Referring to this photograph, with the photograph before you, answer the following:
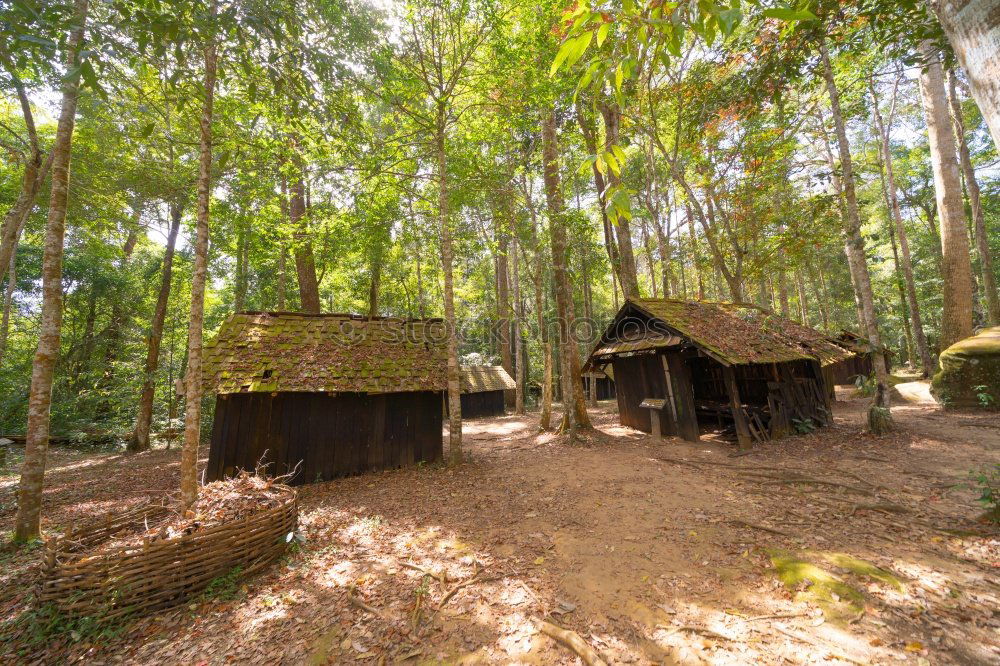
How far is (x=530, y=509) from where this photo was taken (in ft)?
21.8

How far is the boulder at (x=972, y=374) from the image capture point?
34.7 ft

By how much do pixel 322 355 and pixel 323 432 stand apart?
74.9 inches

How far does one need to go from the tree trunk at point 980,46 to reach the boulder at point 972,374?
15075 mm

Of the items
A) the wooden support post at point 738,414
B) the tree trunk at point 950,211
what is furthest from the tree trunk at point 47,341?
the tree trunk at point 950,211

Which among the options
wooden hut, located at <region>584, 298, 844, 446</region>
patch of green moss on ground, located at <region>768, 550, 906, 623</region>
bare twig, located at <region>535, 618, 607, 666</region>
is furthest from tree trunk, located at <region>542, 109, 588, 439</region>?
bare twig, located at <region>535, 618, 607, 666</region>

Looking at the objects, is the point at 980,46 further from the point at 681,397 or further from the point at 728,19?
the point at 681,397

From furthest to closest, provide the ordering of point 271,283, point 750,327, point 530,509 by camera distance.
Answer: point 271,283, point 750,327, point 530,509

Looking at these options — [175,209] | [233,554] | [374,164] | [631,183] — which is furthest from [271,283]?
[631,183]

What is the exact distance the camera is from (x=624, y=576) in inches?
174

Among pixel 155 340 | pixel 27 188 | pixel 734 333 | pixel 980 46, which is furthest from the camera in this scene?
pixel 155 340

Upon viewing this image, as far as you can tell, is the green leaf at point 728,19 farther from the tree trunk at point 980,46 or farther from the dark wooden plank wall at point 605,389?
the dark wooden plank wall at point 605,389

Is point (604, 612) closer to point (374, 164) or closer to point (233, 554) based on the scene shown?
point (233, 554)

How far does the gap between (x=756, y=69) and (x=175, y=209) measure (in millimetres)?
18151

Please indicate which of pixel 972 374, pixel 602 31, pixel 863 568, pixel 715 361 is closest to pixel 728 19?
pixel 602 31
